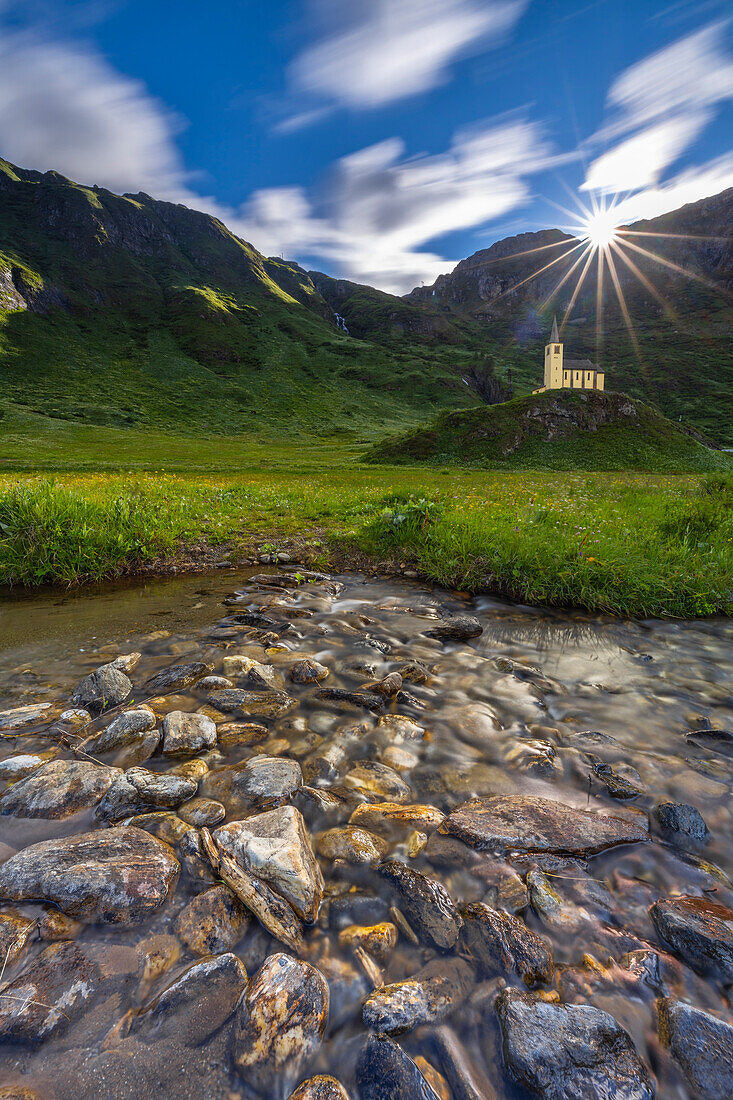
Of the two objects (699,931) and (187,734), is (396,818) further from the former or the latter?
(187,734)

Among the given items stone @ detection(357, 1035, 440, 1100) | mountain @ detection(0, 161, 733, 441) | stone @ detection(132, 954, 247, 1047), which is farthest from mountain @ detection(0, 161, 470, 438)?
stone @ detection(357, 1035, 440, 1100)

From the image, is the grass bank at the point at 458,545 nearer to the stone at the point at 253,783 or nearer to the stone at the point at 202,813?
the stone at the point at 253,783

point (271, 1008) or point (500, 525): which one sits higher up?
point (500, 525)

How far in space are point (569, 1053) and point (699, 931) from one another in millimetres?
1132

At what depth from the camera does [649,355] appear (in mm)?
167250

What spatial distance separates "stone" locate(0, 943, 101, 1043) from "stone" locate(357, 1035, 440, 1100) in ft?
4.37

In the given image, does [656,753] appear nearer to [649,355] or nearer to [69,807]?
[69,807]

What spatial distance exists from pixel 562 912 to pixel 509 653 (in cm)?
352

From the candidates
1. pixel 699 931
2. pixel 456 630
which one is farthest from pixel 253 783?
pixel 456 630

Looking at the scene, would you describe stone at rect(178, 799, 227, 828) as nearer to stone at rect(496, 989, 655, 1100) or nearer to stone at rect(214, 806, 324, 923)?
stone at rect(214, 806, 324, 923)

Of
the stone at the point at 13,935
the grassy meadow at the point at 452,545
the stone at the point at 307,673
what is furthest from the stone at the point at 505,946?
the grassy meadow at the point at 452,545

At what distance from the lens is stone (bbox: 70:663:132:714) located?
4512 millimetres

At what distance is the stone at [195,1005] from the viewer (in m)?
1.99

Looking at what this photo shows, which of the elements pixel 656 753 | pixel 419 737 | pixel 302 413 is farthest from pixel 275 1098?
pixel 302 413
